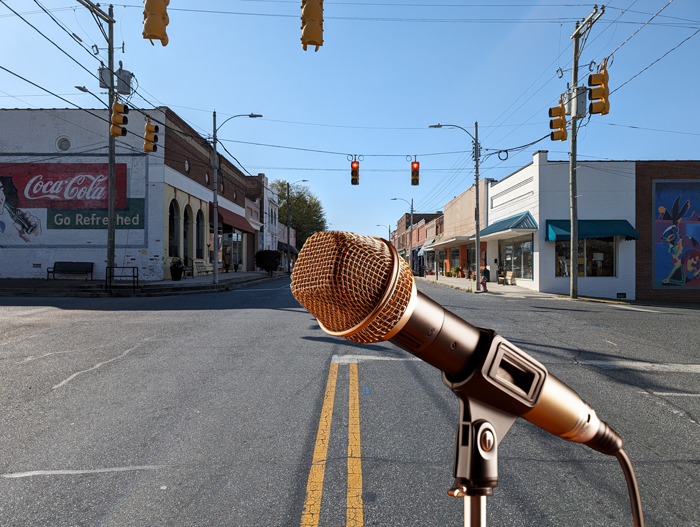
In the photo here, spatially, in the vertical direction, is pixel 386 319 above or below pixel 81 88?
below

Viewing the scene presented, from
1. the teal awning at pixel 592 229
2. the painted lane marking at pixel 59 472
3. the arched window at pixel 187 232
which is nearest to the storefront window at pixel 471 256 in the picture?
the teal awning at pixel 592 229

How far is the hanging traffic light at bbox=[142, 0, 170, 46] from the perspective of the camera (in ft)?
24.6

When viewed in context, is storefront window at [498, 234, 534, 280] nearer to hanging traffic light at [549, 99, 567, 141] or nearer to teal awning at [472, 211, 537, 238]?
teal awning at [472, 211, 537, 238]

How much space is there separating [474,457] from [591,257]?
25.5 m

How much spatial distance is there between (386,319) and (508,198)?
94.8 ft

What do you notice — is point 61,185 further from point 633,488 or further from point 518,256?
point 633,488

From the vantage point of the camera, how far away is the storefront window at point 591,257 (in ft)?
75.5

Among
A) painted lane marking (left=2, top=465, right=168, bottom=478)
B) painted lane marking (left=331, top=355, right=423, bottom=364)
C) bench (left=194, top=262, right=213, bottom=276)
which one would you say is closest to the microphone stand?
painted lane marking (left=2, top=465, right=168, bottom=478)

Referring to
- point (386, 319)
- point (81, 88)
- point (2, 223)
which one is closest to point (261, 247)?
point (2, 223)

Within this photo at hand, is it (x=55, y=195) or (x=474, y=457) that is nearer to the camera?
(x=474, y=457)

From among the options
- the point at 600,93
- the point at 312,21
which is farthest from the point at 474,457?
the point at 600,93

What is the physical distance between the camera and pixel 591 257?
76.2 feet

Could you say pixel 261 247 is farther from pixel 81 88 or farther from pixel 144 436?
pixel 144 436

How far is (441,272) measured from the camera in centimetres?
5009
